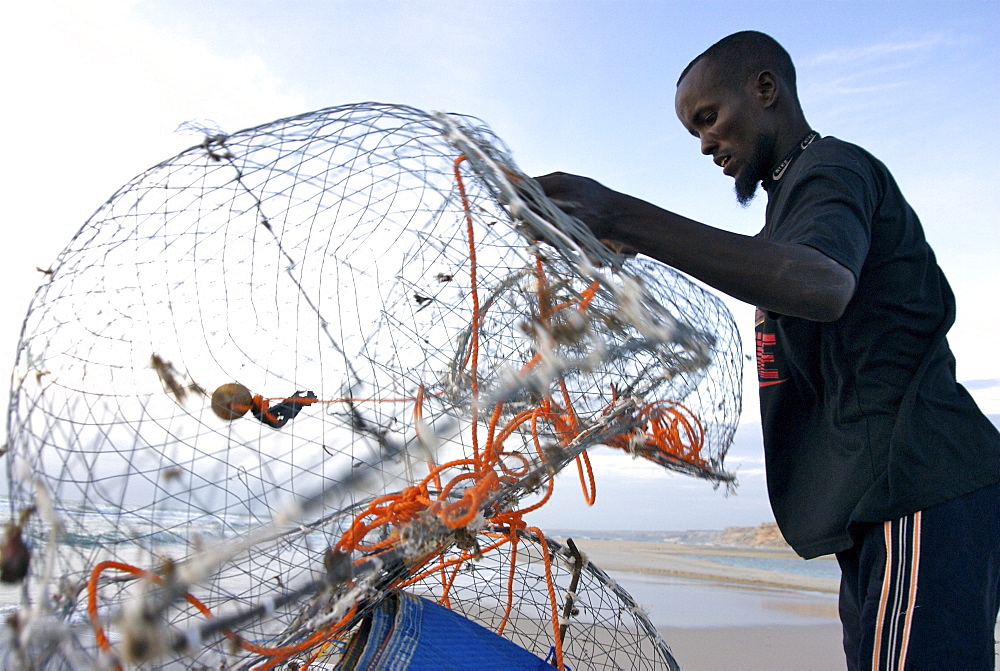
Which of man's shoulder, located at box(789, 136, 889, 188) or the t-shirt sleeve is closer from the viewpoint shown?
the t-shirt sleeve

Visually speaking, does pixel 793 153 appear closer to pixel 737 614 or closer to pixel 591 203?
pixel 591 203

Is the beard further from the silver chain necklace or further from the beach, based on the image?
the beach

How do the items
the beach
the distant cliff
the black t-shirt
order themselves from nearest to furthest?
the black t-shirt < the beach < the distant cliff

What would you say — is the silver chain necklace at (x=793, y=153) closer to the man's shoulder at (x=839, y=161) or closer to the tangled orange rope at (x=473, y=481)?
the man's shoulder at (x=839, y=161)

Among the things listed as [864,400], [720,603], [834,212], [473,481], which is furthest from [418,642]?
[720,603]

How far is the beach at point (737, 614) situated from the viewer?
15.1 ft

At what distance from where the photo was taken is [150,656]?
89 centimetres

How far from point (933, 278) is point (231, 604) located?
1.51 metres

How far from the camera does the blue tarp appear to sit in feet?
5.00

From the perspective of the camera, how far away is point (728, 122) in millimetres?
1789

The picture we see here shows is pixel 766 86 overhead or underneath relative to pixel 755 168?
overhead

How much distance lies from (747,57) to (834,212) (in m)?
Answer: 0.73

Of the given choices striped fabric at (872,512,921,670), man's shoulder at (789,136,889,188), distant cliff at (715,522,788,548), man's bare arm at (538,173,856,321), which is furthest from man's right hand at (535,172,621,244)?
distant cliff at (715,522,788,548)

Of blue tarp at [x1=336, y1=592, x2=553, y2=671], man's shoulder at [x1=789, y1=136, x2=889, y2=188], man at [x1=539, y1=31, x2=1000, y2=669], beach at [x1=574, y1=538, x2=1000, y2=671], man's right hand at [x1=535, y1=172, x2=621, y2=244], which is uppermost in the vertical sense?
man's shoulder at [x1=789, y1=136, x2=889, y2=188]
